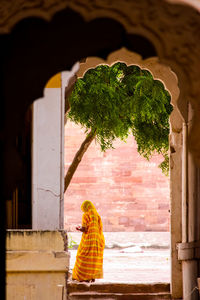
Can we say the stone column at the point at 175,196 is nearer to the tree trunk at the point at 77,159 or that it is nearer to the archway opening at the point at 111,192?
the tree trunk at the point at 77,159

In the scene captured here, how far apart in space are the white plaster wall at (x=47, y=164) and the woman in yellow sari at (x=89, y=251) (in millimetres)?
3162

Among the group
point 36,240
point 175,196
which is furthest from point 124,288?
point 36,240

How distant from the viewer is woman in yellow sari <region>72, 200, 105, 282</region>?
1035 cm

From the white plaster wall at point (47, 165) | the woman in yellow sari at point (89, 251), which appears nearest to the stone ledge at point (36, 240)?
the white plaster wall at point (47, 165)

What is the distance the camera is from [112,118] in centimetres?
1127

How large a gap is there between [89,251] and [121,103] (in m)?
2.59

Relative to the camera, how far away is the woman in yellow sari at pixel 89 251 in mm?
10352

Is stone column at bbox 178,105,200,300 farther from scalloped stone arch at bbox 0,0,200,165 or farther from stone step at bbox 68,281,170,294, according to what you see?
scalloped stone arch at bbox 0,0,200,165

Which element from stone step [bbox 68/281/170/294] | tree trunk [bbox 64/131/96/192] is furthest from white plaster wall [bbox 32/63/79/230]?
tree trunk [bbox 64/131/96/192]

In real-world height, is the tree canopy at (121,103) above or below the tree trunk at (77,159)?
above

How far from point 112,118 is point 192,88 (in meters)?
7.98

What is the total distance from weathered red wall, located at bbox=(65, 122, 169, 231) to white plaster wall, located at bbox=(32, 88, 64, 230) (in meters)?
11.8

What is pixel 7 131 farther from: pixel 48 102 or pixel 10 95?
pixel 48 102

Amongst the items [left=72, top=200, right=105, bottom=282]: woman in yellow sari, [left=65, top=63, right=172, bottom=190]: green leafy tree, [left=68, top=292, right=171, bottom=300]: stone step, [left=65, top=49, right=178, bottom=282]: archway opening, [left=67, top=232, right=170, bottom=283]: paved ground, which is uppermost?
[left=65, top=63, right=172, bottom=190]: green leafy tree
